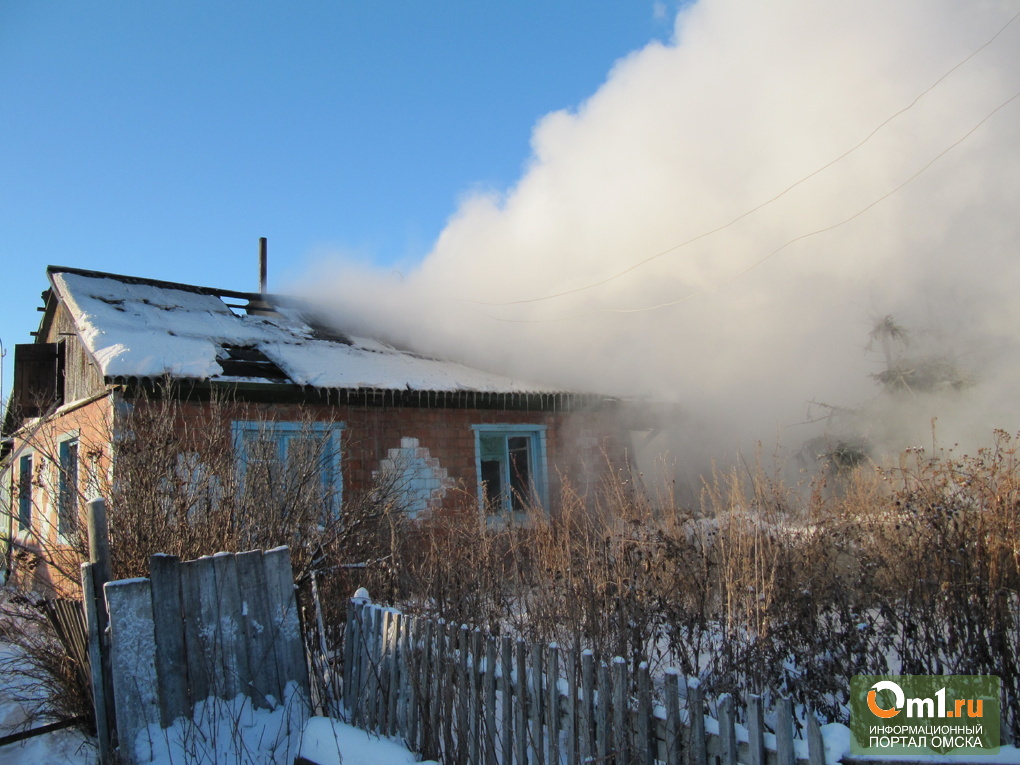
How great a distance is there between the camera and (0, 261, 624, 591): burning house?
7.82 m

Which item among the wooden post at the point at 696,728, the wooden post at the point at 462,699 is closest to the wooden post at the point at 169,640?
the wooden post at the point at 462,699

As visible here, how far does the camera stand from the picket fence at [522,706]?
2.58 metres

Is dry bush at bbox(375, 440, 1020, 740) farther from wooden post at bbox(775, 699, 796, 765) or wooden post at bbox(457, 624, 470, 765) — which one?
wooden post at bbox(775, 699, 796, 765)

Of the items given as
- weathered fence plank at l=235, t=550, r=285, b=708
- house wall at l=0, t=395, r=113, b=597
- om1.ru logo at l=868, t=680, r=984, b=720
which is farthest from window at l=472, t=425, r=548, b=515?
om1.ru logo at l=868, t=680, r=984, b=720

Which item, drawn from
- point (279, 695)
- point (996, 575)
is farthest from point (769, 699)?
point (279, 695)

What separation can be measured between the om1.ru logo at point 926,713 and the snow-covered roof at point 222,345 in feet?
22.1

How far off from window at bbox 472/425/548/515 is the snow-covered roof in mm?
768

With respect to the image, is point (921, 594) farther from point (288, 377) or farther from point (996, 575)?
point (288, 377)

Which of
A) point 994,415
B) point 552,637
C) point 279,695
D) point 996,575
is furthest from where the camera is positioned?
point 994,415

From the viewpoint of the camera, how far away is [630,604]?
4422 millimetres

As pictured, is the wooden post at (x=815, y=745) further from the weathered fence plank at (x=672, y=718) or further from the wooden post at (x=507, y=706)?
the wooden post at (x=507, y=706)

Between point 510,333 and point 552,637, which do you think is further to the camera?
point 510,333

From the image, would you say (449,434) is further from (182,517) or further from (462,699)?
(462,699)

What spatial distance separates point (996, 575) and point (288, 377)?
7.47m
